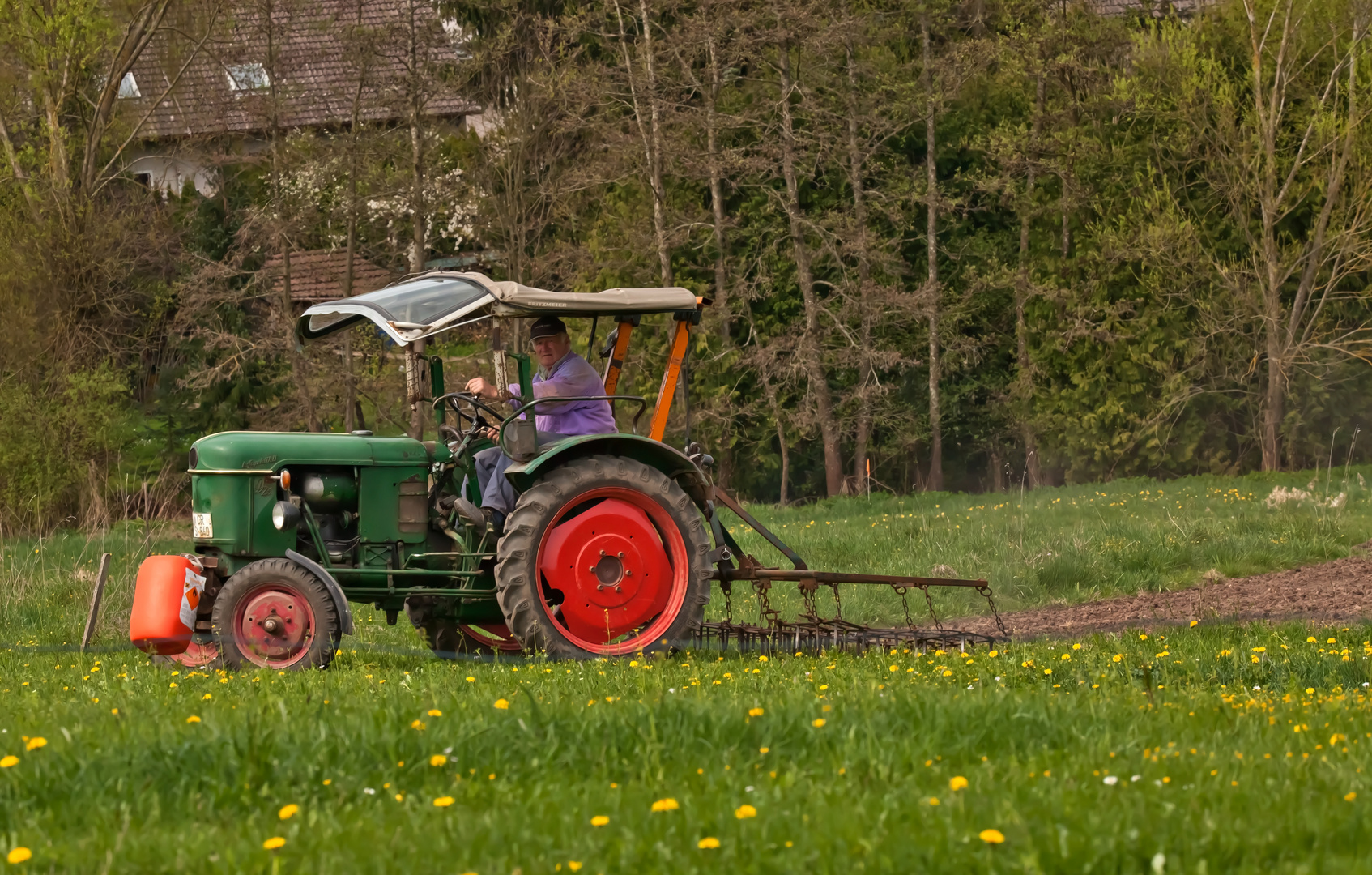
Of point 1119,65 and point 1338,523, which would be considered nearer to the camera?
point 1338,523

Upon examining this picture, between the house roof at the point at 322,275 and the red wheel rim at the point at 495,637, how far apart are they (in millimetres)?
20502

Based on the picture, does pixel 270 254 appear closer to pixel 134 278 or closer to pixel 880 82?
pixel 134 278

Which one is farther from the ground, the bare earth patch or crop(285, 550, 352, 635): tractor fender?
crop(285, 550, 352, 635): tractor fender

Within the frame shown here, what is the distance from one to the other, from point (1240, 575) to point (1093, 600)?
5.81 feet

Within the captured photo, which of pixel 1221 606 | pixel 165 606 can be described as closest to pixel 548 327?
pixel 165 606

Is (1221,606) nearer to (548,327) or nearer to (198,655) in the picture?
(548,327)

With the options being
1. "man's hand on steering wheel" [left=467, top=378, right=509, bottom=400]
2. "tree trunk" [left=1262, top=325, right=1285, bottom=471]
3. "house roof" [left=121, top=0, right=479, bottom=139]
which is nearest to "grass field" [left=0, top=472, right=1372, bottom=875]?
"man's hand on steering wheel" [left=467, top=378, right=509, bottom=400]

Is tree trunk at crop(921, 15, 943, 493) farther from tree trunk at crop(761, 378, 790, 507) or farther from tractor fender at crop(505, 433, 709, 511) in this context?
tractor fender at crop(505, 433, 709, 511)

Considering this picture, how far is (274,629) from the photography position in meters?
7.82

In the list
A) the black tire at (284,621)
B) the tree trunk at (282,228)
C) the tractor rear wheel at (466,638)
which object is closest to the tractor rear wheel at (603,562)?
the black tire at (284,621)

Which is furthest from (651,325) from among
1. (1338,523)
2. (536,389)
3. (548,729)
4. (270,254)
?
(548,729)

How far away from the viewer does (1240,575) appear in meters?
13.2

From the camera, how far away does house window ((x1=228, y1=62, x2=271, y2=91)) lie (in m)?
28.1

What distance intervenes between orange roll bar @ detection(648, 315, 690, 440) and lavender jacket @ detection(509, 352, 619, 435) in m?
0.27
